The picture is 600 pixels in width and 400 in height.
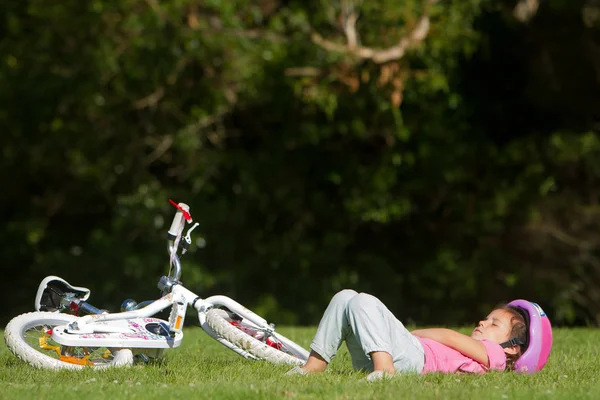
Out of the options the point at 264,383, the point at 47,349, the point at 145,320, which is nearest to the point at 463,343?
the point at 264,383

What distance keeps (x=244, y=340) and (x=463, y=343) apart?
126 cm

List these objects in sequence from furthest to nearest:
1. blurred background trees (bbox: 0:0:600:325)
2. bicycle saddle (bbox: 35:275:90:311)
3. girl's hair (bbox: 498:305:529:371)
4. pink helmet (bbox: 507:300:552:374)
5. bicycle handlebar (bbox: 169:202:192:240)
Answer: blurred background trees (bbox: 0:0:600:325) < bicycle saddle (bbox: 35:275:90:311) < bicycle handlebar (bbox: 169:202:192:240) < girl's hair (bbox: 498:305:529:371) < pink helmet (bbox: 507:300:552:374)

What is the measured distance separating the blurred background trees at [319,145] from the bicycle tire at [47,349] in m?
10.3

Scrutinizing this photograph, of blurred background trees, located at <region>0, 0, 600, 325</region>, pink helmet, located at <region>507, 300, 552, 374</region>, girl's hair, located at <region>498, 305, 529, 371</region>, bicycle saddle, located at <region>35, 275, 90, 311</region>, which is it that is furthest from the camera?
blurred background trees, located at <region>0, 0, 600, 325</region>

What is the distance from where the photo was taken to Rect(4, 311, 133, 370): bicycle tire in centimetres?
633

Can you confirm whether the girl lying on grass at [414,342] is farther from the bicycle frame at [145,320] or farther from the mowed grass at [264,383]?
the bicycle frame at [145,320]

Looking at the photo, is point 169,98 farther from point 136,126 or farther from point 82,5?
point 82,5

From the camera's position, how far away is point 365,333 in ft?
19.2

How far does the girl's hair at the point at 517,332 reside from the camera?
6.22m

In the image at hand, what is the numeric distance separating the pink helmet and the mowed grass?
0.09m

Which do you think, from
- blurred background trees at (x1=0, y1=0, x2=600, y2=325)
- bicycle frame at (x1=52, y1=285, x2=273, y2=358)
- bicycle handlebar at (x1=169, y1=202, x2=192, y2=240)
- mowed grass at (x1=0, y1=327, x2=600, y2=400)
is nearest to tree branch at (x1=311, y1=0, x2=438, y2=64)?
blurred background trees at (x1=0, y1=0, x2=600, y2=325)

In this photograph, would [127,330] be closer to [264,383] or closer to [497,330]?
[264,383]

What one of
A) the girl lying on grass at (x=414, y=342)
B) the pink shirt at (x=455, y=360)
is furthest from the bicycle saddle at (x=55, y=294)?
the pink shirt at (x=455, y=360)

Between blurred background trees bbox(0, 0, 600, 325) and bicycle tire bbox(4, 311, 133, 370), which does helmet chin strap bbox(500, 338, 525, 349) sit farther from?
blurred background trees bbox(0, 0, 600, 325)
